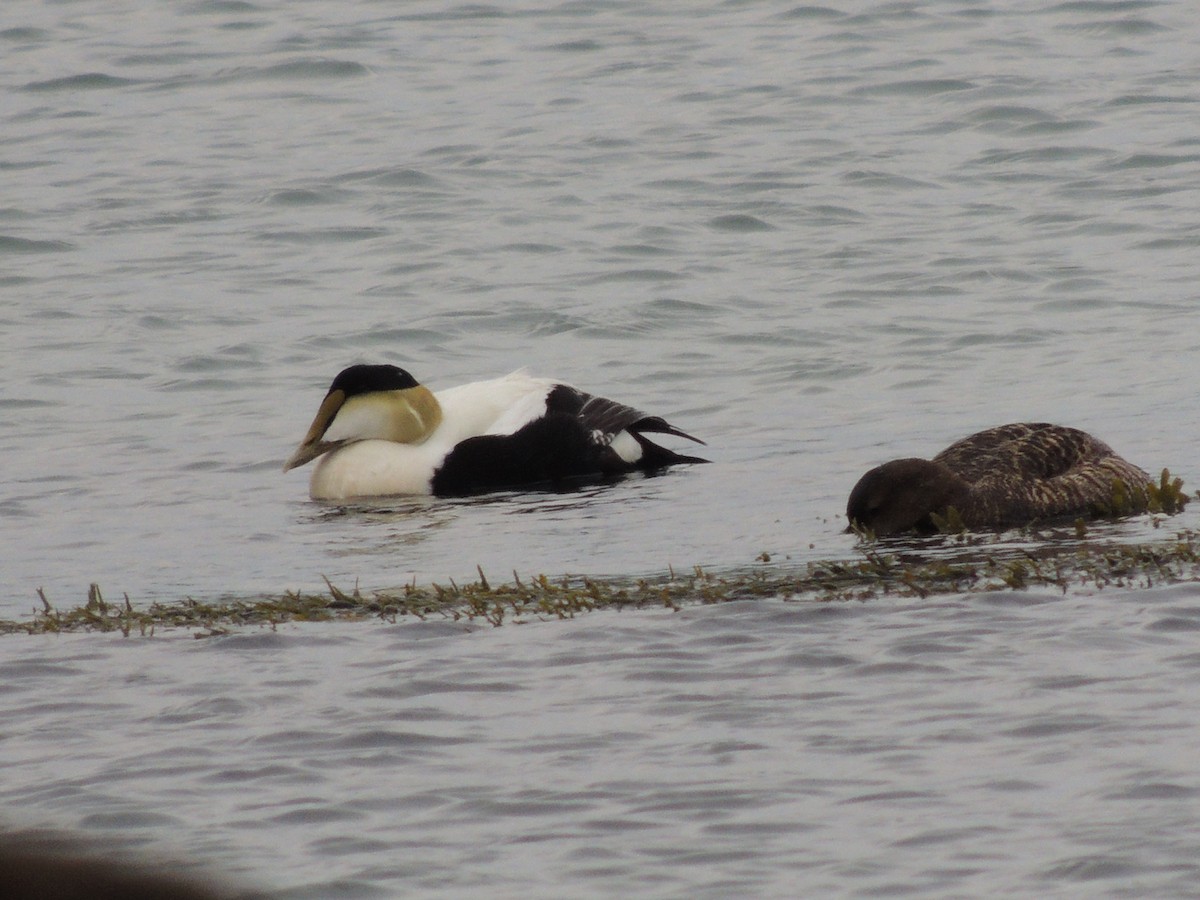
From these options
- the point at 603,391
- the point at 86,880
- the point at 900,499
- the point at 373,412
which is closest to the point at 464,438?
the point at 373,412

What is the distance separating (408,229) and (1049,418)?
7.80 m

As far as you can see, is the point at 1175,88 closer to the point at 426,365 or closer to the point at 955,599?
the point at 426,365

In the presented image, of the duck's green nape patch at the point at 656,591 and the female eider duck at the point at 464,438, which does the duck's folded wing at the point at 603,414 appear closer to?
the female eider duck at the point at 464,438

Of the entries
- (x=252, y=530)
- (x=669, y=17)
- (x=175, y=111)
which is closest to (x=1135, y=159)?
(x=669, y=17)

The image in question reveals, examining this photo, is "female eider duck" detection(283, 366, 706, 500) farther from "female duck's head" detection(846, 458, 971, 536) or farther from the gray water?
"female duck's head" detection(846, 458, 971, 536)

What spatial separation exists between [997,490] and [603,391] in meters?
5.14

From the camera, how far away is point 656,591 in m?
7.00

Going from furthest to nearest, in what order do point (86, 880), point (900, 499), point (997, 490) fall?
1. point (997, 490)
2. point (900, 499)
3. point (86, 880)

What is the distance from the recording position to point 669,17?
81.5 feet

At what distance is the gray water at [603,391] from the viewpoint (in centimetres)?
475

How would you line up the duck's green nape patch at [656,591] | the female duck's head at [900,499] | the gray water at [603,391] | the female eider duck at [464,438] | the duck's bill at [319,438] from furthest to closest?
the duck's bill at [319,438]
the female eider duck at [464,438]
the female duck's head at [900,499]
the duck's green nape patch at [656,591]
the gray water at [603,391]

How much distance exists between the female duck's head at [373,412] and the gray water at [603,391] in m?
0.42

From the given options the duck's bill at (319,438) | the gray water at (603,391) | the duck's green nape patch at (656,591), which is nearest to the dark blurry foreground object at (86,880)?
the gray water at (603,391)

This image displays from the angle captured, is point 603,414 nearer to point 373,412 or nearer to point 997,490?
point 373,412
